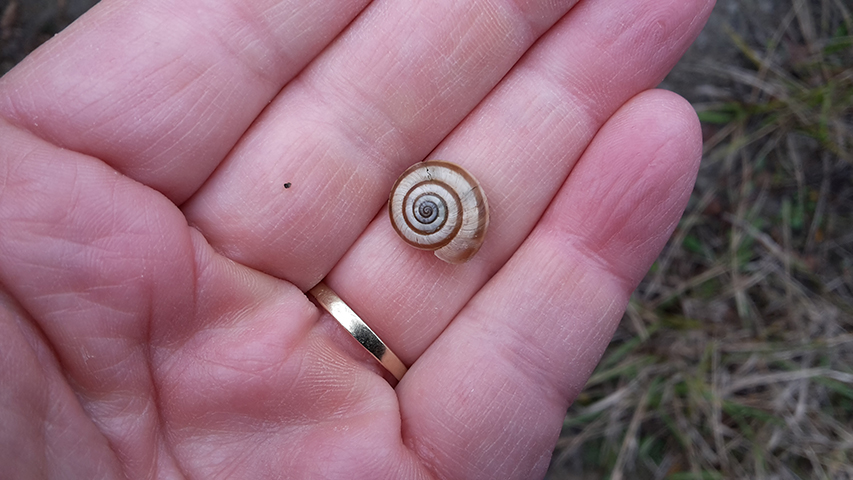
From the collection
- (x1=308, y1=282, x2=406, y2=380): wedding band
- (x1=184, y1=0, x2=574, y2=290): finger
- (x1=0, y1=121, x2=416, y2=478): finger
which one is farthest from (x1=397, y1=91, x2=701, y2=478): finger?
(x1=184, y1=0, x2=574, y2=290): finger

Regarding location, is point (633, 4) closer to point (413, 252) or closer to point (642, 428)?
point (413, 252)

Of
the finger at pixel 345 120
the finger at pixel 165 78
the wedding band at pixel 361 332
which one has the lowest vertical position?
the wedding band at pixel 361 332

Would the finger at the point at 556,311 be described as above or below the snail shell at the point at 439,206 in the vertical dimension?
below

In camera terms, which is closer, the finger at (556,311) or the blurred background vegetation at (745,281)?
the finger at (556,311)

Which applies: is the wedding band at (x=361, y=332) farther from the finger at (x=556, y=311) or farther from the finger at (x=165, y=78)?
the finger at (x=165, y=78)

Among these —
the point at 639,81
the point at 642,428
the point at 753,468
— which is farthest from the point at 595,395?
the point at 639,81

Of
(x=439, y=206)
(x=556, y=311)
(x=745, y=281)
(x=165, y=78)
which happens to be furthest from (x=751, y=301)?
(x=165, y=78)

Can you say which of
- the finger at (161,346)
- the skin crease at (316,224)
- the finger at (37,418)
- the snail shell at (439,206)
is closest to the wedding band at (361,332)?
the skin crease at (316,224)

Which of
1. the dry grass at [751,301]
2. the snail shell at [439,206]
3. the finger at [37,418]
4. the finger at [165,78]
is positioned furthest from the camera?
the dry grass at [751,301]
